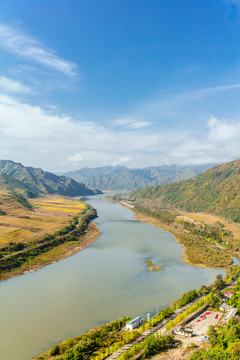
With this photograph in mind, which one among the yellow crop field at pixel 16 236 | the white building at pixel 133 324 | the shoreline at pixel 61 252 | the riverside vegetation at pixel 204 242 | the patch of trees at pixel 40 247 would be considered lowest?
the riverside vegetation at pixel 204 242

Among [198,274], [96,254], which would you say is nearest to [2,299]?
[96,254]

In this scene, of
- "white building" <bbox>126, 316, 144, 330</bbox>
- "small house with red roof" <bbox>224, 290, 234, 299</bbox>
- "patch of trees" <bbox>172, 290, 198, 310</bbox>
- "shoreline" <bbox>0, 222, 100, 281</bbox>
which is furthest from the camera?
"shoreline" <bbox>0, 222, 100, 281</bbox>

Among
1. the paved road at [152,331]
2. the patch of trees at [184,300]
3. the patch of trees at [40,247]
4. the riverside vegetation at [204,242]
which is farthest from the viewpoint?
the riverside vegetation at [204,242]

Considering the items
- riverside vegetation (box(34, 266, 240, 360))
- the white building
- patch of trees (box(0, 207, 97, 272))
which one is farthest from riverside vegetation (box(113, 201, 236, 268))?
patch of trees (box(0, 207, 97, 272))

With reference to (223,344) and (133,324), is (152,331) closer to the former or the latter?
(133,324)

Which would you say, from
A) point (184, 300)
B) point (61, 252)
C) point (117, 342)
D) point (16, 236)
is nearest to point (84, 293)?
point (117, 342)

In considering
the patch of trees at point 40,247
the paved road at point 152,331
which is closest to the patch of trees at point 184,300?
the paved road at point 152,331

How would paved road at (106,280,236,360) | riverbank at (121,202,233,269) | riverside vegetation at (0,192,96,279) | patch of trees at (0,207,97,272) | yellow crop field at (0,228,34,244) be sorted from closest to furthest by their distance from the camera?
paved road at (106,280,236,360), patch of trees at (0,207,97,272), riverside vegetation at (0,192,96,279), riverbank at (121,202,233,269), yellow crop field at (0,228,34,244)

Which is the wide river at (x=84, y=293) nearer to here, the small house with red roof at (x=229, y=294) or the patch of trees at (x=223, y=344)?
the small house with red roof at (x=229, y=294)

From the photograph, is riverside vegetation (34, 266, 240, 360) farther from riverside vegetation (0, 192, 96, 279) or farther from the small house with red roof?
riverside vegetation (0, 192, 96, 279)
